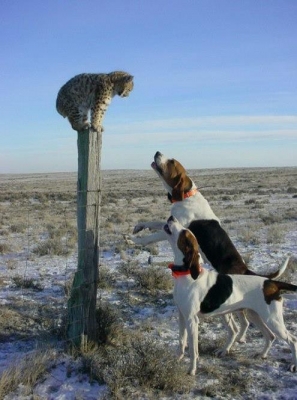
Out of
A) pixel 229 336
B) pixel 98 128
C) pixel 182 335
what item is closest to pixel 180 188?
pixel 98 128

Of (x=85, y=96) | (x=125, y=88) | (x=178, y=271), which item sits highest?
(x=125, y=88)

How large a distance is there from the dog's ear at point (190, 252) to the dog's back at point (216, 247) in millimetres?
643

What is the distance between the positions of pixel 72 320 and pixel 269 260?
6.90m

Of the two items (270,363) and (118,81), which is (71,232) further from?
(270,363)

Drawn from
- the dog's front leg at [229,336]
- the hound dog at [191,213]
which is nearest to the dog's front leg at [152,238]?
the hound dog at [191,213]

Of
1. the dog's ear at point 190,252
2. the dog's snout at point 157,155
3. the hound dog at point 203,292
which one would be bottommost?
the hound dog at point 203,292

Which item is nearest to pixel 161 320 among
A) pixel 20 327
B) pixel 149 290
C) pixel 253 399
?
pixel 149 290

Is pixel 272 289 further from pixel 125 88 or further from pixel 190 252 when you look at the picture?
pixel 125 88

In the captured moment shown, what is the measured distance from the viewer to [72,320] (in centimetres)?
560

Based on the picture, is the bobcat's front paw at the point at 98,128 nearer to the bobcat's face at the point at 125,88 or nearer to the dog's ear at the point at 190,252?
the dog's ear at the point at 190,252

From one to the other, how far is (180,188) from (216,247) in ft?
2.79

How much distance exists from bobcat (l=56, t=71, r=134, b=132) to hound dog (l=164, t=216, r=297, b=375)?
2444mm

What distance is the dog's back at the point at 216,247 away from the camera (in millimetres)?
5637

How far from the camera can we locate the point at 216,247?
568 centimetres
